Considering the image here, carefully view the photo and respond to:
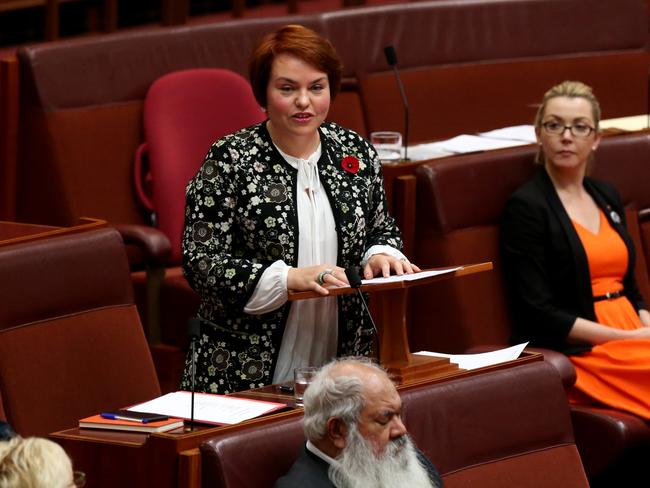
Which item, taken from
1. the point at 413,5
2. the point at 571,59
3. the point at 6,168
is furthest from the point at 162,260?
the point at 571,59

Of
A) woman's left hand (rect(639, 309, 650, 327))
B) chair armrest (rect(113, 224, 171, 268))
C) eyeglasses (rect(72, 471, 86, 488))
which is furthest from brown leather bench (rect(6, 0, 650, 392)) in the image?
eyeglasses (rect(72, 471, 86, 488))

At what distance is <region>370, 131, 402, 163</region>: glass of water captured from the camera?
2.90 m

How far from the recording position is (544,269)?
8.57ft

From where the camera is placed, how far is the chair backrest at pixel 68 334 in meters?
2.04

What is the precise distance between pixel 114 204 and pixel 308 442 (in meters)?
1.47

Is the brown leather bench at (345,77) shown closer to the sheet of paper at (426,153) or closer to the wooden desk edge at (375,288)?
the sheet of paper at (426,153)

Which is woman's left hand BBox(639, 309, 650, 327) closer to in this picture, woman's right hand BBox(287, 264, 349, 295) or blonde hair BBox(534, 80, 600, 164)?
blonde hair BBox(534, 80, 600, 164)

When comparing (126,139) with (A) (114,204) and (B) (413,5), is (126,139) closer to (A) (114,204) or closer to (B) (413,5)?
(A) (114,204)

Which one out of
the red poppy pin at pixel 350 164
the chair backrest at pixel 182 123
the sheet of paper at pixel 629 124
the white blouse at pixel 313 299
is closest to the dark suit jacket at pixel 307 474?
the white blouse at pixel 313 299

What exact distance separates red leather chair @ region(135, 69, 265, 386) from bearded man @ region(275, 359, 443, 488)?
1276 mm

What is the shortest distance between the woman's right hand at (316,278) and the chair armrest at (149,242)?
2.86ft

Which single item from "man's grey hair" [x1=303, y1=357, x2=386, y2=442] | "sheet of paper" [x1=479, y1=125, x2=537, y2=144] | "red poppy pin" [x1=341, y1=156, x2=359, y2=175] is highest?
"red poppy pin" [x1=341, y1=156, x2=359, y2=175]

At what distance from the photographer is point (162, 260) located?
2.75 m

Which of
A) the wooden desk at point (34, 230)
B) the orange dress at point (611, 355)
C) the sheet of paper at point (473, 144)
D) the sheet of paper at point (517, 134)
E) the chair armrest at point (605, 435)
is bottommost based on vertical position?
the chair armrest at point (605, 435)
